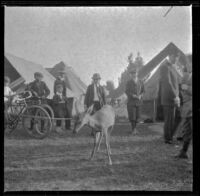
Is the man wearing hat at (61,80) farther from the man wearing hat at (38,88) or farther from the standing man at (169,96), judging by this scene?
the standing man at (169,96)

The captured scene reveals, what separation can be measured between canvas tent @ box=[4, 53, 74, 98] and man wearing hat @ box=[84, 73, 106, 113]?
279mm

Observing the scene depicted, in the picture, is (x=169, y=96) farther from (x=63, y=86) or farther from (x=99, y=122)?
(x=63, y=86)

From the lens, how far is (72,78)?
4094 millimetres

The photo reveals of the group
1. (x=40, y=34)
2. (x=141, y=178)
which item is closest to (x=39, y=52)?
(x=40, y=34)

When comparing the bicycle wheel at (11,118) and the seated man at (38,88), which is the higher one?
the seated man at (38,88)

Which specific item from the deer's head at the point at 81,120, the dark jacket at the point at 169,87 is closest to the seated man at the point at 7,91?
the deer's head at the point at 81,120

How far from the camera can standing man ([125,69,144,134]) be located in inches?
162

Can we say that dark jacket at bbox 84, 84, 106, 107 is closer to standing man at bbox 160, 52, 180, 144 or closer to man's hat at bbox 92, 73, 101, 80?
man's hat at bbox 92, 73, 101, 80

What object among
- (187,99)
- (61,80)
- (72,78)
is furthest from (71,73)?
(187,99)

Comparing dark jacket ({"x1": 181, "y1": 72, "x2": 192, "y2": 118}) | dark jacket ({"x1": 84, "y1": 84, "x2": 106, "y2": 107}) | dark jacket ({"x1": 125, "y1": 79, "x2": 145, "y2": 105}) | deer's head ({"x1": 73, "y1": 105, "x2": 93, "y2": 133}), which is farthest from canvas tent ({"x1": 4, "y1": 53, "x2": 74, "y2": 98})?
dark jacket ({"x1": 181, "y1": 72, "x2": 192, "y2": 118})

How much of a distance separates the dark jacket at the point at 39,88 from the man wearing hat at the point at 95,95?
0.67 m

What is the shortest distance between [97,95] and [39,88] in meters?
0.95

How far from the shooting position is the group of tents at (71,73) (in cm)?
406
